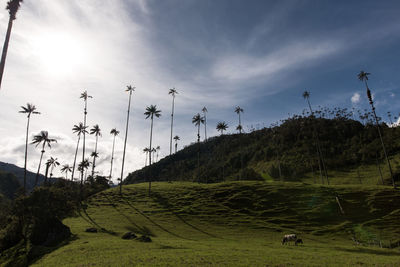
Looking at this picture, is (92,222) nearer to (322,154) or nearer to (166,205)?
(166,205)

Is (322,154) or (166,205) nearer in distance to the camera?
(166,205)

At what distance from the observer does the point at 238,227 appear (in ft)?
Result: 171

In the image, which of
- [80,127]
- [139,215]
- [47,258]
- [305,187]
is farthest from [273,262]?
[80,127]

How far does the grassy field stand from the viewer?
25094mm

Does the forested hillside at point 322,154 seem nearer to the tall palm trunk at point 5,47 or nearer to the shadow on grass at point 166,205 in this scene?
the shadow on grass at point 166,205

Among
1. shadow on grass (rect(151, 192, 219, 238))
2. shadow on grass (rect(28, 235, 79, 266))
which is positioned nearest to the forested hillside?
shadow on grass (rect(151, 192, 219, 238))

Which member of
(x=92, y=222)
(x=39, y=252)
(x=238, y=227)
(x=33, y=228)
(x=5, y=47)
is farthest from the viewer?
(x=92, y=222)

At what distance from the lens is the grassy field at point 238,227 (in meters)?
25.1

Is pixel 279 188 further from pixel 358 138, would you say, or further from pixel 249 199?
pixel 358 138

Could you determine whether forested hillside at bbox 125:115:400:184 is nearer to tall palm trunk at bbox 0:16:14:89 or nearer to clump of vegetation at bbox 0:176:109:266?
clump of vegetation at bbox 0:176:109:266

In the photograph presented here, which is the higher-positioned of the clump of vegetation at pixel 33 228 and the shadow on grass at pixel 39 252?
the clump of vegetation at pixel 33 228

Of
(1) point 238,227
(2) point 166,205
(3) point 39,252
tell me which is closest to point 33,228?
(3) point 39,252

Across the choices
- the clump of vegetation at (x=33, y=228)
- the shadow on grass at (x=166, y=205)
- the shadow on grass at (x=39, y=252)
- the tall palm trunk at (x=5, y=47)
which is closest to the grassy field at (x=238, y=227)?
the shadow on grass at (x=166, y=205)

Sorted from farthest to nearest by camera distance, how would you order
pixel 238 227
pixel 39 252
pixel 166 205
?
pixel 166 205
pixel 238 227
pixel 39 252
